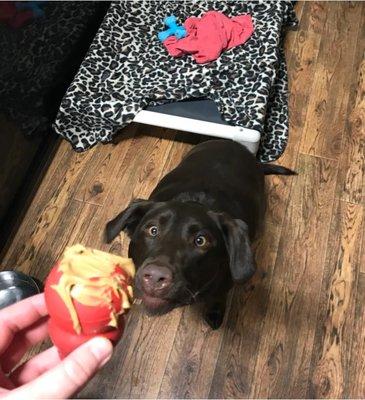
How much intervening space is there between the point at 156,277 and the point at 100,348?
33 centimetres

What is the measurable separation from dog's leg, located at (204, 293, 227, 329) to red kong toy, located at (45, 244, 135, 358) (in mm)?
791

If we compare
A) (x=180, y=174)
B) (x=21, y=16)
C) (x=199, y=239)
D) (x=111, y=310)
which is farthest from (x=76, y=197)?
(x=111, y=310)

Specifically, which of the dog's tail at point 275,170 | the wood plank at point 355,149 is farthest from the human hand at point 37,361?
the wood plank at point 355,149

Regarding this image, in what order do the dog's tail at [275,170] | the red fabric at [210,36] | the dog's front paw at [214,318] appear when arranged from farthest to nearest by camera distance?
the red fabric at [210,36] < the dog's tail at [275,170] < the dog's front paw at [214,318]

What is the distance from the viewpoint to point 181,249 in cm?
128

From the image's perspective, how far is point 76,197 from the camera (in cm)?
202

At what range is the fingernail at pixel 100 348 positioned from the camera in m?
0.85

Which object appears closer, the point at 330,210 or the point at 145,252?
the point at 145,252

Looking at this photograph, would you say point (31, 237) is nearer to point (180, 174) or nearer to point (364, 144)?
point (180, 174)

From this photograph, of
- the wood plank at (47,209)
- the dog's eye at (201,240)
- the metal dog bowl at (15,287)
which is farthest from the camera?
the wood plank at (47,209)

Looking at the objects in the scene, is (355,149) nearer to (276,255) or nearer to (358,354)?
(276,255)

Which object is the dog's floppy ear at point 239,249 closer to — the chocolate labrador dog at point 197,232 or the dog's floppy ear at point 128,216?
the chocolate labrador dog at point 197,232

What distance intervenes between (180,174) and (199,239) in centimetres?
47

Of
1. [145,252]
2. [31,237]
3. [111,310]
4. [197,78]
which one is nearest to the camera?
[111,310]
